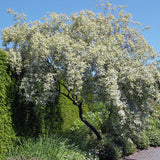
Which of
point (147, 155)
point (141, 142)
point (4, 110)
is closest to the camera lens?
point (4, 110)

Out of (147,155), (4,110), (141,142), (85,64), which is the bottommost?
(147,155)

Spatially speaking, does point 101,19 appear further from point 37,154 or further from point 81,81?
point 37,154

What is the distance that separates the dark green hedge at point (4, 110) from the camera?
6555 millimetres

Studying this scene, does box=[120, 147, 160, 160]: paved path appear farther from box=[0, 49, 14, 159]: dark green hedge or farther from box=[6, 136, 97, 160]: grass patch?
box=[0, 49, 14, 159]: dark green hedge

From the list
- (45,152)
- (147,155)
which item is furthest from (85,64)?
(147,155)

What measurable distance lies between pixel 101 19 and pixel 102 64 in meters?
2.54

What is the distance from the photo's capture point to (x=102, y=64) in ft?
21.6

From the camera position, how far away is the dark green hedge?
6.55m

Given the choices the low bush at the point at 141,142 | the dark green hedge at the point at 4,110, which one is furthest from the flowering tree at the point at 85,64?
the low bush at the point at 141,142

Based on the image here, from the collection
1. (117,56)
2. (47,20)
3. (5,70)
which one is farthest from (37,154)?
(47,20)

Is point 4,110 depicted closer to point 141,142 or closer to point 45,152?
point 45,152

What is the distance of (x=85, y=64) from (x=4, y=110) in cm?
296

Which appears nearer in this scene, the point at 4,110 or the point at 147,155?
the point at 4,110

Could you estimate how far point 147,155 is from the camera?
844 cm
